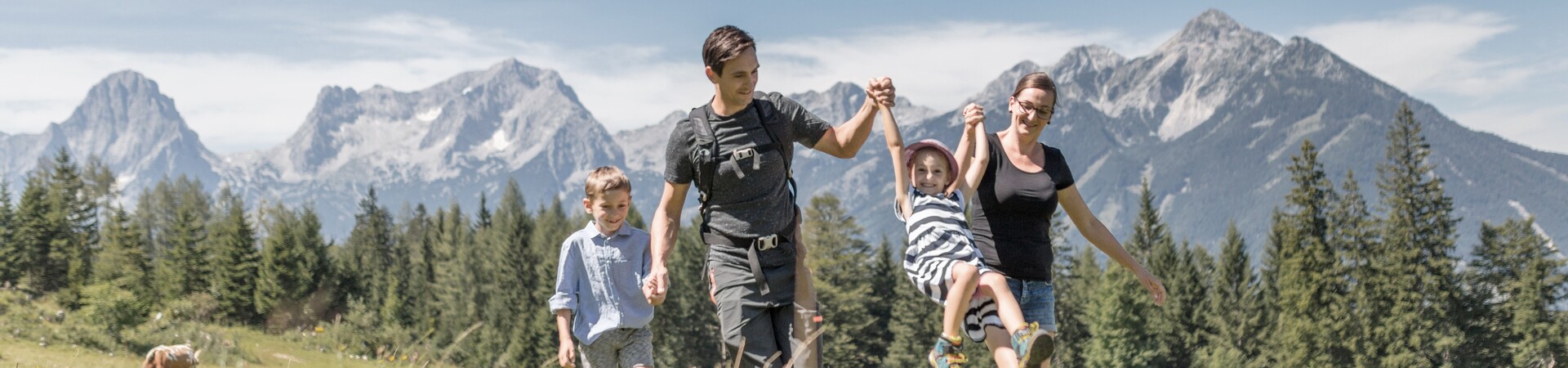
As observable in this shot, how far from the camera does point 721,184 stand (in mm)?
5438

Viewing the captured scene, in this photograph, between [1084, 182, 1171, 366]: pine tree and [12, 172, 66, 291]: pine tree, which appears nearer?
[12, 172, 66, 291]: pine tree

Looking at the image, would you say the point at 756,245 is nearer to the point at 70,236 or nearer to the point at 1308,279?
the point at 1308,279

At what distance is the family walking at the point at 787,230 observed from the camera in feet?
17.8

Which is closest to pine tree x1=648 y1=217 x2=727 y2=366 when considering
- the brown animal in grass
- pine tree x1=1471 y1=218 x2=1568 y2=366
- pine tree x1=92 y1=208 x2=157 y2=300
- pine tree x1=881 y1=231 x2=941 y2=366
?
pine tree x1=881 y1=231 x2=941 y2=366

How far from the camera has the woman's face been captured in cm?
615

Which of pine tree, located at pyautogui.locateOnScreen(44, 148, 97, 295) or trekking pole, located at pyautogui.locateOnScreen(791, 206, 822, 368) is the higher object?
trekking pole, located at pyautogui.locateOnScreen(791, 206, 822, 368)

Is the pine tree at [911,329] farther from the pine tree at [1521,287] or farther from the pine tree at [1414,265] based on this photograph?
the pine tree at [1521,287]

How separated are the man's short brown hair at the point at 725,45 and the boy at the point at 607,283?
1124 millimetres

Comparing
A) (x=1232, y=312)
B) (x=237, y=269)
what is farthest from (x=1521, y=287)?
(x=237, y=269)

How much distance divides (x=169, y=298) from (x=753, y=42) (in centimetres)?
5793

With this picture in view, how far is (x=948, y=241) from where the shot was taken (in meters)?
5.84

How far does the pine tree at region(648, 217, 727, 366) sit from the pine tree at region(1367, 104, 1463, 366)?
31.0 metres

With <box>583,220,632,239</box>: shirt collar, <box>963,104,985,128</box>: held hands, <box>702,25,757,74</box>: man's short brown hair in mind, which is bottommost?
<box>583,220,632,239</box>: shirt collar

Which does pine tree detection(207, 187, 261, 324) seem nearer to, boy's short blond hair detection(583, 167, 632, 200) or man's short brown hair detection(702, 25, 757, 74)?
boy's short blond hair detection(583, 167, 632, 200)
